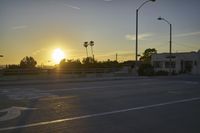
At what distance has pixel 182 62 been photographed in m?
70.8

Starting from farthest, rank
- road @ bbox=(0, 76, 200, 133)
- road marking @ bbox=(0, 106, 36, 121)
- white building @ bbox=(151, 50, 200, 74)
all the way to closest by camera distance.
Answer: white building @ bbox=(151, 50, 200, 74) → road marking @ bbox=(0, 106, 36, 121) → road @ bbox=(0, 76, 200, 133)

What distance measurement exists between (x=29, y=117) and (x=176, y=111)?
17.5ft

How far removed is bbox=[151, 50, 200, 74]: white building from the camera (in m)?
68.2

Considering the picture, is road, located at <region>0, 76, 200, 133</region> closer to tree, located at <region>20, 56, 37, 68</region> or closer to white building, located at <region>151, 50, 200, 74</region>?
tree, located at <region>20, 56, 37, 68</region>

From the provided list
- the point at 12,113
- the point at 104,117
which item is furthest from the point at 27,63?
the point at 104,117

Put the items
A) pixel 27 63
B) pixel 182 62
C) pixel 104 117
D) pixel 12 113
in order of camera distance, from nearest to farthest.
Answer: pixel 104 117 → pixel 12 113 → pixel 182 62 → pixel 27 63

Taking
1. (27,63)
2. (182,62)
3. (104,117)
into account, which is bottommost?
(104,117)

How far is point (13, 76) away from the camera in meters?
35.7

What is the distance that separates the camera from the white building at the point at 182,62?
6819 cm

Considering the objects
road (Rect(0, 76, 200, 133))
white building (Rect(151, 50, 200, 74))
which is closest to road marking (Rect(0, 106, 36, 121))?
road (Rect(0, 76, 200, 133))

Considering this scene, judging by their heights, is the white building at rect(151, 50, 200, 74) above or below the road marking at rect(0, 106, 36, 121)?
above

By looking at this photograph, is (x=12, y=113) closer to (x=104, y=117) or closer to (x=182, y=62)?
(x=104, y=117)

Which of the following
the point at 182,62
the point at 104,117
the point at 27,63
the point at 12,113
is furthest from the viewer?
the point at 27,63

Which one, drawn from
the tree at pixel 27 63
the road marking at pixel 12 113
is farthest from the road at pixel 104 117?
the tree at pixel 27 63
